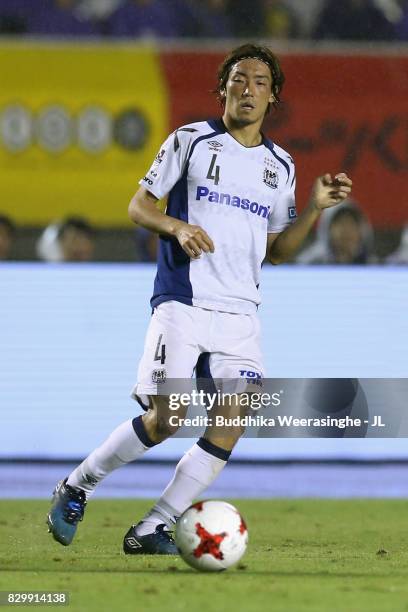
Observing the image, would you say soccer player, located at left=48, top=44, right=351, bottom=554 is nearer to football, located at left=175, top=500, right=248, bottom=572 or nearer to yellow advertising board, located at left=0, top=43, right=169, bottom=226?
football, located at left=175, top=500, right=248, bottom=572

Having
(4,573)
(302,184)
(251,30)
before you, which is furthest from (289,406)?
(251,30)

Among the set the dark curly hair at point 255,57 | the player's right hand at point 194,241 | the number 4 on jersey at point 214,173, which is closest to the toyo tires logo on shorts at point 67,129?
the dark curly hair at point 255,57

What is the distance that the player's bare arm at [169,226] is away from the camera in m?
5.46

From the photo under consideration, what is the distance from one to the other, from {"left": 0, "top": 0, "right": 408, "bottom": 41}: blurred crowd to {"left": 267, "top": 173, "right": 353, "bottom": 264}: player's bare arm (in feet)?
24.0

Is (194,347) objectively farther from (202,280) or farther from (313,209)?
(313,209)

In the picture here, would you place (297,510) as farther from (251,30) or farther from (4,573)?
(251,30)

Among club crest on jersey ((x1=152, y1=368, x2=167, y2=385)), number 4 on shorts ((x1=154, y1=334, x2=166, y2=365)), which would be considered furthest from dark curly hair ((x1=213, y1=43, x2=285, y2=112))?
club crest on jersey ((x1=152, y1=368, x2=167, y2=385))

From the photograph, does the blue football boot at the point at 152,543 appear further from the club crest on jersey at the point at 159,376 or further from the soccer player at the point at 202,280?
the club crest on jersey at the point at 159,376

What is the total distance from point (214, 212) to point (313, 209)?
42cm

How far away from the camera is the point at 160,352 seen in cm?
572

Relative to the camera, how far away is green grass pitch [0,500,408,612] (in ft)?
14.7

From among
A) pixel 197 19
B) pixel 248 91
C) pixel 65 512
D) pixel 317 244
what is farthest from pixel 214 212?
pixel 197 19

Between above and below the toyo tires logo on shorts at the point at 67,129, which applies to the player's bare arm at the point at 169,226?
below

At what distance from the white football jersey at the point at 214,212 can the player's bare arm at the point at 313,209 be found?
0.13 metres
